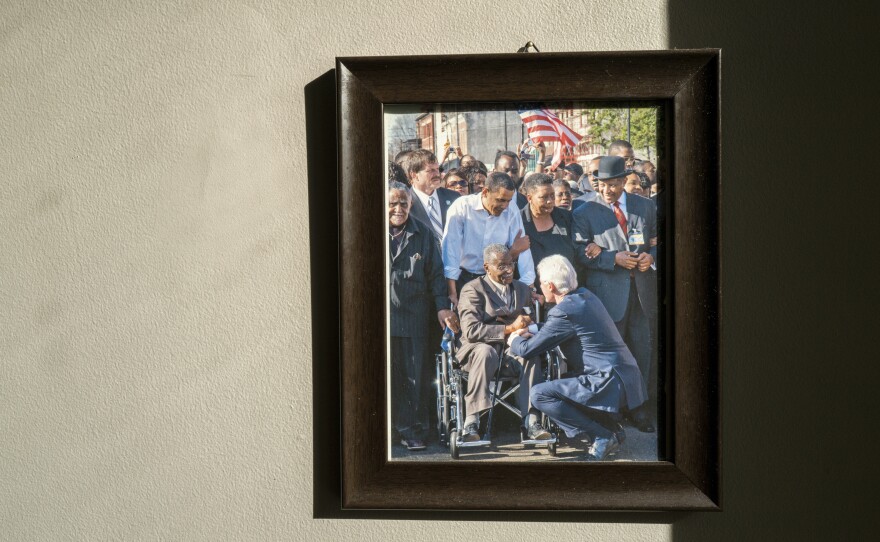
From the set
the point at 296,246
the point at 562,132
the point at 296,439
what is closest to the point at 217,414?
the point at 296,439

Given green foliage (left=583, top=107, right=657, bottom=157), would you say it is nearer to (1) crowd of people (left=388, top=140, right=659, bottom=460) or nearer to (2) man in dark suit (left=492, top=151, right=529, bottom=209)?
(1) crowd of people (left=388, top=140, right=659, bottom=460)

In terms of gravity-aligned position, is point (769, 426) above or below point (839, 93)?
below

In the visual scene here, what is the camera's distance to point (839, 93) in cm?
116

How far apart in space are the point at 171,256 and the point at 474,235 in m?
0.48

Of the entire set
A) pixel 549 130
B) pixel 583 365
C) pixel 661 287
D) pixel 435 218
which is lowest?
pixel 583 365

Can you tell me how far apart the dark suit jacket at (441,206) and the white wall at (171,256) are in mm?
177

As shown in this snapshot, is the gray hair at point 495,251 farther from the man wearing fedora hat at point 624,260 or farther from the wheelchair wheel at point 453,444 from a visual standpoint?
the wheelchair wheel at point 453,444

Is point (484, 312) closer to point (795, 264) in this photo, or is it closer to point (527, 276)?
point (527, 276)

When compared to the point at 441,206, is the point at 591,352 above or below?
below

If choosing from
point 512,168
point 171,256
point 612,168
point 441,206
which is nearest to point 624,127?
point 612,168

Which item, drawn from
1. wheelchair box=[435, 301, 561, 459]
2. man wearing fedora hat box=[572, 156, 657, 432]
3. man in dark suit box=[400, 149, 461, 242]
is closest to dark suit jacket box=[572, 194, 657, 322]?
man wearing fedora hat box=[572, 156, 657, 432]

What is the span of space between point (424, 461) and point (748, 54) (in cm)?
79

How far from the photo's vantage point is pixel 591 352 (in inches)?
45.4

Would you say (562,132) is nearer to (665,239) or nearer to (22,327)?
(665,239)
